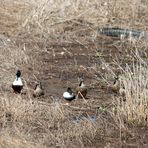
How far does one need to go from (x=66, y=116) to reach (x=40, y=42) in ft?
15.6

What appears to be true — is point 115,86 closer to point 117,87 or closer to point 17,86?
point 117,87

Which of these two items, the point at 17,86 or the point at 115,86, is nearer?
the point at 17,86

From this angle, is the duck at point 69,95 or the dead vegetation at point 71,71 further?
the duck at point 69,95

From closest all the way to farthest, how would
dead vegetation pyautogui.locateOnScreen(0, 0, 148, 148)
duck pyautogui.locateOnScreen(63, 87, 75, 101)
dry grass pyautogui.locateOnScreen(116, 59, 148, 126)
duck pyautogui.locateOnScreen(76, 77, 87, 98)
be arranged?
1. dead vegetation pyautogui.locateOnScreen(0, 0, 148, 148)
2. dry grass pyautogui.locateOnScreen(116, 59, 148, 126)
3. duck pyautogui.locateOnScreen(63, 87, 75, 101)
4. duck pyautogui.locateOnScreen(76, 77, 87, 98)

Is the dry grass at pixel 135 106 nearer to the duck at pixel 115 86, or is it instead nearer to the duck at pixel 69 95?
the duck at pixel 69 95

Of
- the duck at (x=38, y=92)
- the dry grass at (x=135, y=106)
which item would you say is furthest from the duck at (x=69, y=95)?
the dry grass at (x=135, y=106)

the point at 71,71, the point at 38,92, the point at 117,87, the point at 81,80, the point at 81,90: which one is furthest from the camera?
the point at 71,71

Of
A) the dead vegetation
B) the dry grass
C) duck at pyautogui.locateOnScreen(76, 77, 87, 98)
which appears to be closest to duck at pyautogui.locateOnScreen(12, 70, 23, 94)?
the dead vegetation

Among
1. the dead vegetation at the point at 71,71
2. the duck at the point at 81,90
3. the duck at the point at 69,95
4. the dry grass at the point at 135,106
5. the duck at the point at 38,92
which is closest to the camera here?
the dead vegetation at the point at 71,71

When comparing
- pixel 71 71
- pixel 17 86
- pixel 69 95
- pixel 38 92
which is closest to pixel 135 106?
pixel 69 95

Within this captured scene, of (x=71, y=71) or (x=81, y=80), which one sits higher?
(x=81, y=80)

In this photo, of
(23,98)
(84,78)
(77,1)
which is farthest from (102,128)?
(77,1)

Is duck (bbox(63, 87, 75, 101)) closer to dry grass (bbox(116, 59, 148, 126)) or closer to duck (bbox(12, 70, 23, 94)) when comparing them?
duck (bbox(12, 70, 23, 94))

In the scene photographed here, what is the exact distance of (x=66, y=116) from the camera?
331 inches
